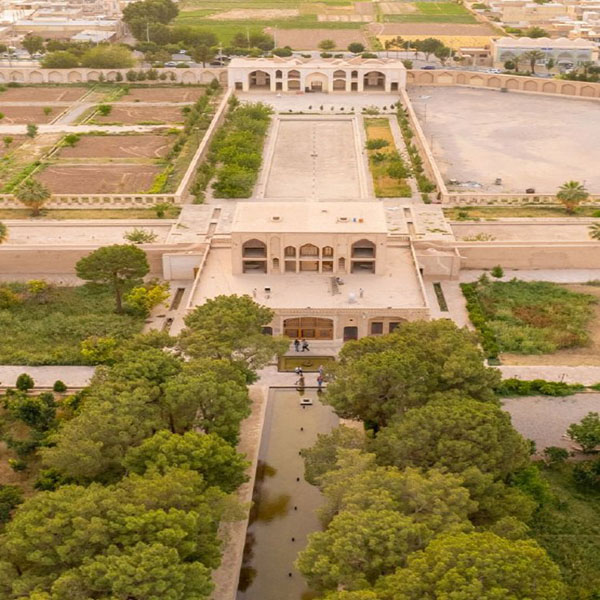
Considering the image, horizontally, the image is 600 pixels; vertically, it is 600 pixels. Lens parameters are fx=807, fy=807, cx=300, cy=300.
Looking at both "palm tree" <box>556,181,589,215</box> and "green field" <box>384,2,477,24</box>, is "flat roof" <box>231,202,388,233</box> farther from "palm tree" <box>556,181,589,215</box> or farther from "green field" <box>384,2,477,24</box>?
"green field" <box>384,2,477,24</box>

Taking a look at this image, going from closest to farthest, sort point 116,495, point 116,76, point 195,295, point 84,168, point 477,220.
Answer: point 116,495
point 195,295
point 477,220
point 84,168
point 116,76

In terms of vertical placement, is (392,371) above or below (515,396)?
above

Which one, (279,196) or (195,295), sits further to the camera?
(279,196)

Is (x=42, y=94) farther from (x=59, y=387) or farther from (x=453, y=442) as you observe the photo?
(x=453, y=442)

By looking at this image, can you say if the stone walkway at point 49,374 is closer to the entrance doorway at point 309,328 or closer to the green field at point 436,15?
the entrance doorway at point 309,328

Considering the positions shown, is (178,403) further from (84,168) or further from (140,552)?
(84,168)

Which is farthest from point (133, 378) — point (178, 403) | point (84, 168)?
point (84, 168)

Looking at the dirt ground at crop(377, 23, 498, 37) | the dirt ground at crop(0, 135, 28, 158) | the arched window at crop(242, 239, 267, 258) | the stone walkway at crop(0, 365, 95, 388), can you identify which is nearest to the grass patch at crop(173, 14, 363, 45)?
the dirt ground at crop(377, 23, 498, 37)

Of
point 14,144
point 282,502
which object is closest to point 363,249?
point 282,502
